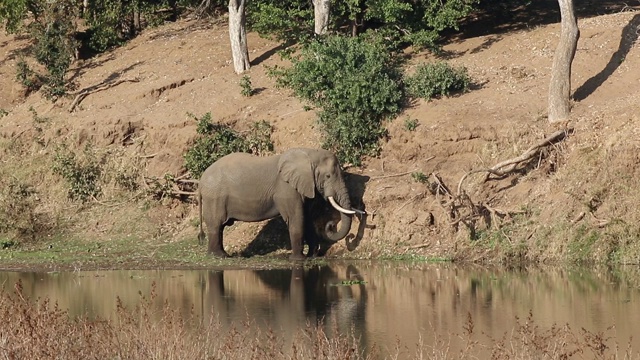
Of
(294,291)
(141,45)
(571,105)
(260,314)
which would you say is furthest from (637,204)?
(141,45)

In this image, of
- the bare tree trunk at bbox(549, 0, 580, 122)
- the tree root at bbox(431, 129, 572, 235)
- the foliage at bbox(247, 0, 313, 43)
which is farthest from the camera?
the foliage at bbox(247, 0, 313, 43)

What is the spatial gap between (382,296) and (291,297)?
1493 millimetres

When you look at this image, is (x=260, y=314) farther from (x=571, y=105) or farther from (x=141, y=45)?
(x=141, y=45)

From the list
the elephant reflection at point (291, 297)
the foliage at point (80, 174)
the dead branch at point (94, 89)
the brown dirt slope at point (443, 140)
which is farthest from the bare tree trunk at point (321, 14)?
the elephant reflection at point (291, 297)

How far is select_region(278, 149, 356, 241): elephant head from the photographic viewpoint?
27.0 metres

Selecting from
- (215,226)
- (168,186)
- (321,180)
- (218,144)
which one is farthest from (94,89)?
(321,180)

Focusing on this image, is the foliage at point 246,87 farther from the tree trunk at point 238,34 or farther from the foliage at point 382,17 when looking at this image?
the tree trunk at point 238,34

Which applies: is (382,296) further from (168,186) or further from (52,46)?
(52,46)

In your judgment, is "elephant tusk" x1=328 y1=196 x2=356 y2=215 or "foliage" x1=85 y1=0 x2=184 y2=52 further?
"foliage" x1=85 y1=0 x2=184 y2=52

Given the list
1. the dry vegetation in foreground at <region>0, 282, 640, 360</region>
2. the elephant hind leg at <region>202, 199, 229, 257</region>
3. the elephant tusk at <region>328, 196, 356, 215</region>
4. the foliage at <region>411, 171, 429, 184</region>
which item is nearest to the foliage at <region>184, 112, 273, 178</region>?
the elephant hind leg at <region>202, 199, 229, 257</region>

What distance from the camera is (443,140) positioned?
28609 mm

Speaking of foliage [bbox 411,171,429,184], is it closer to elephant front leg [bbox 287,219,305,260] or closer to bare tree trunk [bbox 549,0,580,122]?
elephant front leg [bbox 287,219,305,260]

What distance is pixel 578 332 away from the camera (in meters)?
17.2

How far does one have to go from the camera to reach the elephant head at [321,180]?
27.0 metres
